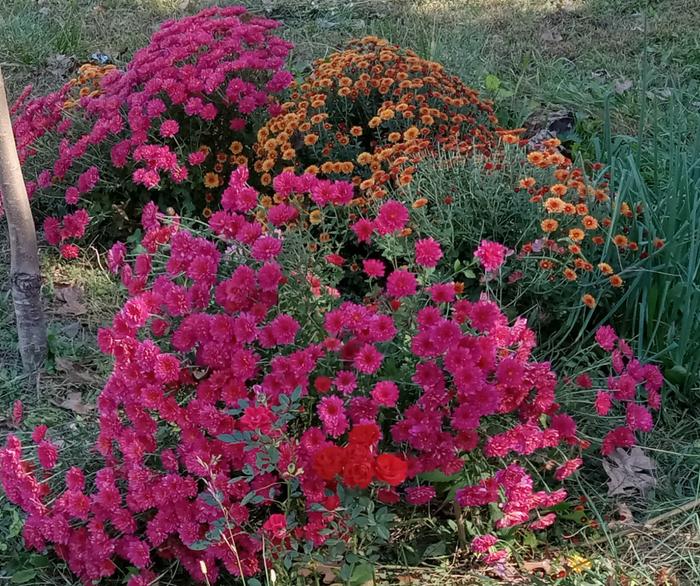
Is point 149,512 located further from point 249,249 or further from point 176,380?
point 249,249

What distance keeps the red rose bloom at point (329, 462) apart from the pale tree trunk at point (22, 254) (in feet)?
4.97

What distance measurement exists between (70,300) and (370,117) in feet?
4.79

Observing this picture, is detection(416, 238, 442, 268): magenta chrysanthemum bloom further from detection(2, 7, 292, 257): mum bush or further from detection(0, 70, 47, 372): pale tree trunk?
detection(2, 7, 292, 257): mum bush

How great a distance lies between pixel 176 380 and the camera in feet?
6.55

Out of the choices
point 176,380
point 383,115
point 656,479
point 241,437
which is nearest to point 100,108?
point 383,115

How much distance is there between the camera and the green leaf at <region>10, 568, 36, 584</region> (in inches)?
82.3

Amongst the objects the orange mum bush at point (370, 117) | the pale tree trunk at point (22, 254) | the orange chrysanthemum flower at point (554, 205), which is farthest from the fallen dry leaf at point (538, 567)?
the pale tree trunk at point (22, 254)

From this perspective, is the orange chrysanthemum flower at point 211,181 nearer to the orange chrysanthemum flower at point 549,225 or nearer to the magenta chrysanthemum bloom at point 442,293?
the orange chrysanthemum flower at point 549,225

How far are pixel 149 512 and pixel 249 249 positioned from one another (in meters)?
0.74

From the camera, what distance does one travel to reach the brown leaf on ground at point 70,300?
3293mm

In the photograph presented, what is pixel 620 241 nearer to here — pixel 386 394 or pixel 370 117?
pixel 386 394

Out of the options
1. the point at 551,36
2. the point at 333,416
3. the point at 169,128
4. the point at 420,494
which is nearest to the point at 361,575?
the point at 420,494

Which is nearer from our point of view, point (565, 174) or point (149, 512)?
point (149, 512)

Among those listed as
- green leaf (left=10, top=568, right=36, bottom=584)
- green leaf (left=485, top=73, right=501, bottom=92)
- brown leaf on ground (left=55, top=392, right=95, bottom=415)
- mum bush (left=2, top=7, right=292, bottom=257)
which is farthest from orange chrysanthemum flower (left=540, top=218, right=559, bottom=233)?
green leaf (left=485, top=73, right=501, bottom=92)
